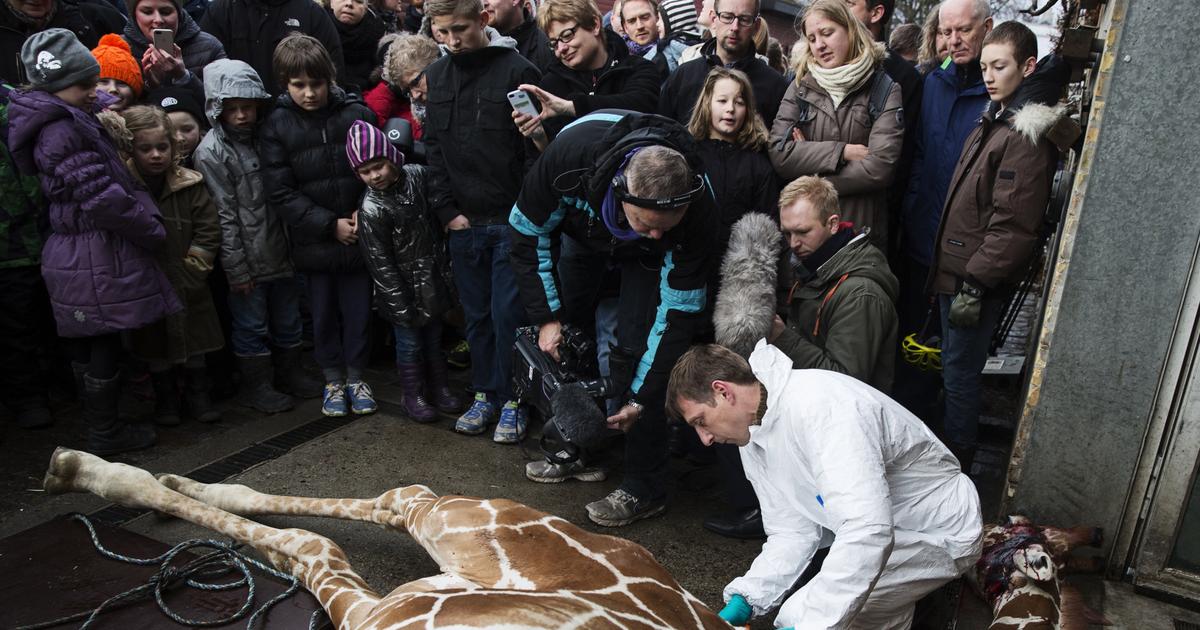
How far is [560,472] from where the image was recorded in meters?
4.36

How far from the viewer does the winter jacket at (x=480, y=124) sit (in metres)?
4.59

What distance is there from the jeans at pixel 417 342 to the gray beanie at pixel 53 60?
2.08 metres

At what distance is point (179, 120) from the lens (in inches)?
196

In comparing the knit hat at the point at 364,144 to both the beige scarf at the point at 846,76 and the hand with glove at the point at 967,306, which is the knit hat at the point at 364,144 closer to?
the beige scarf at the point at 846,76

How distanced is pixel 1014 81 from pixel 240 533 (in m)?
4.08

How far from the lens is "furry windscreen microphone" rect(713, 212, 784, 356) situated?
11.7 ft

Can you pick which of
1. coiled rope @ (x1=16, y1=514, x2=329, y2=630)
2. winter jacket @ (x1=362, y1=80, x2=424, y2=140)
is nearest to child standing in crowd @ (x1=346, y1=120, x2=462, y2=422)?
winter jacket @ (x1=362, y1=80, x2=424, y2=140)

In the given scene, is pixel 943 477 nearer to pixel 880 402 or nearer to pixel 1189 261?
pixel 880 402

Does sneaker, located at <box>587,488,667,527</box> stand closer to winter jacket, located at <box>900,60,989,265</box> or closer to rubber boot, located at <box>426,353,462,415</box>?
rubber boot, located at <box>426,353,462,415</box>

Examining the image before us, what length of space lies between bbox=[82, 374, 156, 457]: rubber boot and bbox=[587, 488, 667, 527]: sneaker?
257 centimetres

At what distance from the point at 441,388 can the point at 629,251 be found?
1.92 meters

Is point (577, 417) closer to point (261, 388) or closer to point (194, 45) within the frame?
point (261, 388)

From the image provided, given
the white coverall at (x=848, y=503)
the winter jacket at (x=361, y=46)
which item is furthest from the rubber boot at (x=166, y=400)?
the white coverall at (x=848, y=503)

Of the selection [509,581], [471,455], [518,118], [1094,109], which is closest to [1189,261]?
[1094,109]
